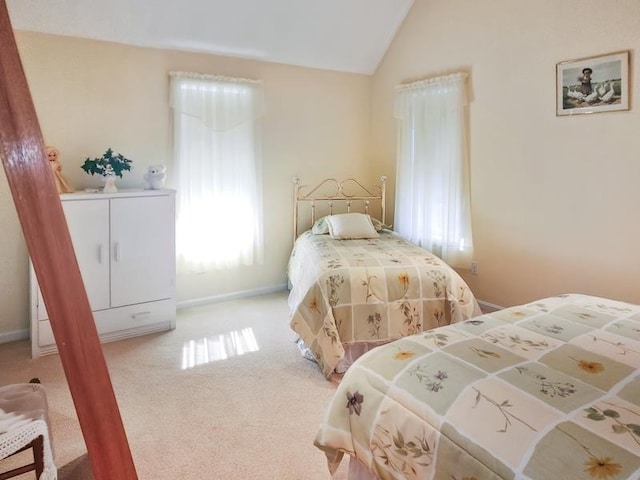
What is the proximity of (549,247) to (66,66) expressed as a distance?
13.2 feet

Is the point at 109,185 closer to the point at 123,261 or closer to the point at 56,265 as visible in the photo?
the point at 123,261

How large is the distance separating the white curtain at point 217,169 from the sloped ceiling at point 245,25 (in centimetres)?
33

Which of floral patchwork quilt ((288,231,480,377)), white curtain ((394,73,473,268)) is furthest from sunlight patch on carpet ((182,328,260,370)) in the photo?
white curtain ((394,73,473,268))

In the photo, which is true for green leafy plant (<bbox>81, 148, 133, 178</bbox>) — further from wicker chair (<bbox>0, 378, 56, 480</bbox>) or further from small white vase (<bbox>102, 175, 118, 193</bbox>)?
A: wicker chair (<bbox>0, 378, 56, 480</bbox>)

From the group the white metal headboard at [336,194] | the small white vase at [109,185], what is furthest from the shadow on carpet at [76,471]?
the white metal headboard at [336,194]

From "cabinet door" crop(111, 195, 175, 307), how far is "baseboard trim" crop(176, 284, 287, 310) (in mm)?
595

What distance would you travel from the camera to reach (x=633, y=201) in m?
2.86

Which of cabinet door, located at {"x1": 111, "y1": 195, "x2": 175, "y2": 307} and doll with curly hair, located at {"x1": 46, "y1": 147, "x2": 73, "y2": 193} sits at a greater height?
doll with curly hair, located at {"x1": 46, "y1": 147, "x2": 73, "y2": 193}

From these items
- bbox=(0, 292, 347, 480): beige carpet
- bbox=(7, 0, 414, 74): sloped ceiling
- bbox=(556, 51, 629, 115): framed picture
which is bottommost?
bbox=(0, 292, 347, 480): beige carpet

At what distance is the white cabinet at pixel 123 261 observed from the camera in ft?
9.97

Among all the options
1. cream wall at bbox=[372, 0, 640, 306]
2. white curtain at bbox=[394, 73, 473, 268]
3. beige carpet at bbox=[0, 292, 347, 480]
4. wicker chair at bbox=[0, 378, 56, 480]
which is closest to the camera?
wicker chair at bbox=[0, 378, 56, 480]

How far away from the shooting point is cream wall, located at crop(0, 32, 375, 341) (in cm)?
328

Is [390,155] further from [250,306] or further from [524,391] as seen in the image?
[524,391]

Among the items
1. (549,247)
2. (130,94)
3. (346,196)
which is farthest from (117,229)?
(549,247)
